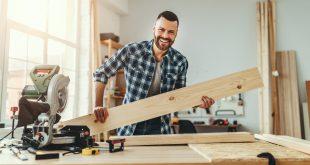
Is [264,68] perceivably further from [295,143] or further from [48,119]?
[48,119]

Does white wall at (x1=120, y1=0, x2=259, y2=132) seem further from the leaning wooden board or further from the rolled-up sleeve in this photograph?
the leaning wooden board

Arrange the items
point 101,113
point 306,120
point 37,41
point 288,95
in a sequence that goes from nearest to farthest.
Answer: point 101,113 < point 37,41 < point 306,120 < point 288,95

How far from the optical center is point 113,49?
206 inches

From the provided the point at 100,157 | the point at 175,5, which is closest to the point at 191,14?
the point at 175,5

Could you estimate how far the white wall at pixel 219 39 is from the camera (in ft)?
16.8

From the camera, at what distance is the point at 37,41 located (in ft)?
12.4

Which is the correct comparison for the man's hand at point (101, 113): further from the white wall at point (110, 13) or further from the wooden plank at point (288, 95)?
the wooden plank at point (288, 95)

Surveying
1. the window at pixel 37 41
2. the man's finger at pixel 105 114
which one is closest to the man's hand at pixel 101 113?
the man's finger at pixel 105 114

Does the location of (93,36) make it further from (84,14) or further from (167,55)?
(167,55)

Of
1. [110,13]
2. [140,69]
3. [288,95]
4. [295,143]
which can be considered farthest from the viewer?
[110,13]

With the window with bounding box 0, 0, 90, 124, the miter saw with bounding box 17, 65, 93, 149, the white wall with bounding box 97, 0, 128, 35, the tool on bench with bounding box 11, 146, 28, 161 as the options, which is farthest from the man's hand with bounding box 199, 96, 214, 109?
the white wall with bounding box 97, 0, 128, 35

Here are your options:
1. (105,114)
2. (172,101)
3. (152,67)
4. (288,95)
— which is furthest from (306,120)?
(105,114)

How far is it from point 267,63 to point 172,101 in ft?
12.5

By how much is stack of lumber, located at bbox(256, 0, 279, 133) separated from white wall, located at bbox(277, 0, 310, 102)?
161 millimetres
